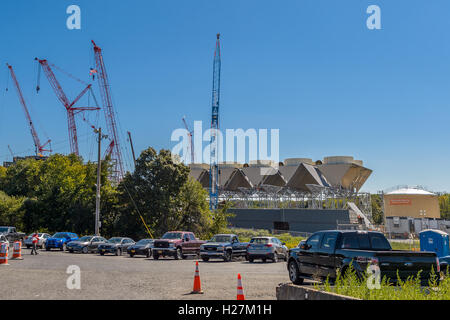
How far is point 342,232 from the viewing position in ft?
40.1

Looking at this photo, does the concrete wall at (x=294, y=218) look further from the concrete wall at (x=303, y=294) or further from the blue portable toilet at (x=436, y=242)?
the concrete wall at (x=303, y=294)

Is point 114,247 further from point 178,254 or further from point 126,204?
point 126,204

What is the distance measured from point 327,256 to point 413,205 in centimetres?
8945

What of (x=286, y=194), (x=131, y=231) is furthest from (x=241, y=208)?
(x=131, y=231)

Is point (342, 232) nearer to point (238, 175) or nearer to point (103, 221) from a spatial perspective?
point (103, 221)

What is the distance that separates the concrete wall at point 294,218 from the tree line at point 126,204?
19.9 meters

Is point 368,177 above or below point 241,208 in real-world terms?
above

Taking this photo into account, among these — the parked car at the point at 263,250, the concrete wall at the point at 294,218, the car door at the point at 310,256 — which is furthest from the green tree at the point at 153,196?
the car door at the point at 310,256

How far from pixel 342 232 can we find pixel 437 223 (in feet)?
186

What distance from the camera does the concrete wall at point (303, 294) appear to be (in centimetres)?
701

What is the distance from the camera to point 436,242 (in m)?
19.4

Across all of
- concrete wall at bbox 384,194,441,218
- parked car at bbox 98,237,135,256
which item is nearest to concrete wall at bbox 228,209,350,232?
concrete wall at bbox 384,194,441,218

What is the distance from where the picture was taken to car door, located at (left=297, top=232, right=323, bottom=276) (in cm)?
1289
